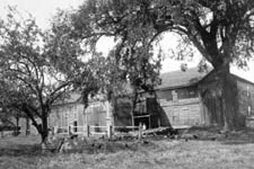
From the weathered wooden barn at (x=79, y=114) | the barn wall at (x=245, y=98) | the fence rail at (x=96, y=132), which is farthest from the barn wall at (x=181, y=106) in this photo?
the weathered wooden barn at (x=79, y=114)

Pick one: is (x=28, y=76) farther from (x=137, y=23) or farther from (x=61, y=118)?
(x=61, y=118)

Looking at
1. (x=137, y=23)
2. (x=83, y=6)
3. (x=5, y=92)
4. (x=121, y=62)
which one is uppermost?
(x=83, y=6)

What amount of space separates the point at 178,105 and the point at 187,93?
155cm

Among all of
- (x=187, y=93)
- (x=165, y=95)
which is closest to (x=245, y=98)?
(x=187, y=93)

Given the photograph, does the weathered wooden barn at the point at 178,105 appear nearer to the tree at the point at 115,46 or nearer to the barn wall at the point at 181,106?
the barn wall at the point at 181,106

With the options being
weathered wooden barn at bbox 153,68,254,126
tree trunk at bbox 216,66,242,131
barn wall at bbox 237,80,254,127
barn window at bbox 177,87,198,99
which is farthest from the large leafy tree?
barn wall at bbox 237,80,254,127

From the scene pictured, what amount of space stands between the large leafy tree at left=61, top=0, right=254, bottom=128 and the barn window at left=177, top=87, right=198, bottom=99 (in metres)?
7.29

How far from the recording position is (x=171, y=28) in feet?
71.5

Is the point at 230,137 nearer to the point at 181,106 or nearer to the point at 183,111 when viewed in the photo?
the point at 183,111

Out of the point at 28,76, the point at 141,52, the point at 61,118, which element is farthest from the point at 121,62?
the point at 61,118

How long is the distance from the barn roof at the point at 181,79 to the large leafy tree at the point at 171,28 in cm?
743

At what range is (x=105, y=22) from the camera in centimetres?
2177

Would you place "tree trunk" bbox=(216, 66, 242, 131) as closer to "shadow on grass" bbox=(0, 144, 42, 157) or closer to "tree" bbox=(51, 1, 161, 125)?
"tree" bbox=(51, 1, 161, 125)

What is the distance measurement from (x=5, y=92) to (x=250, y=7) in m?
15.1
